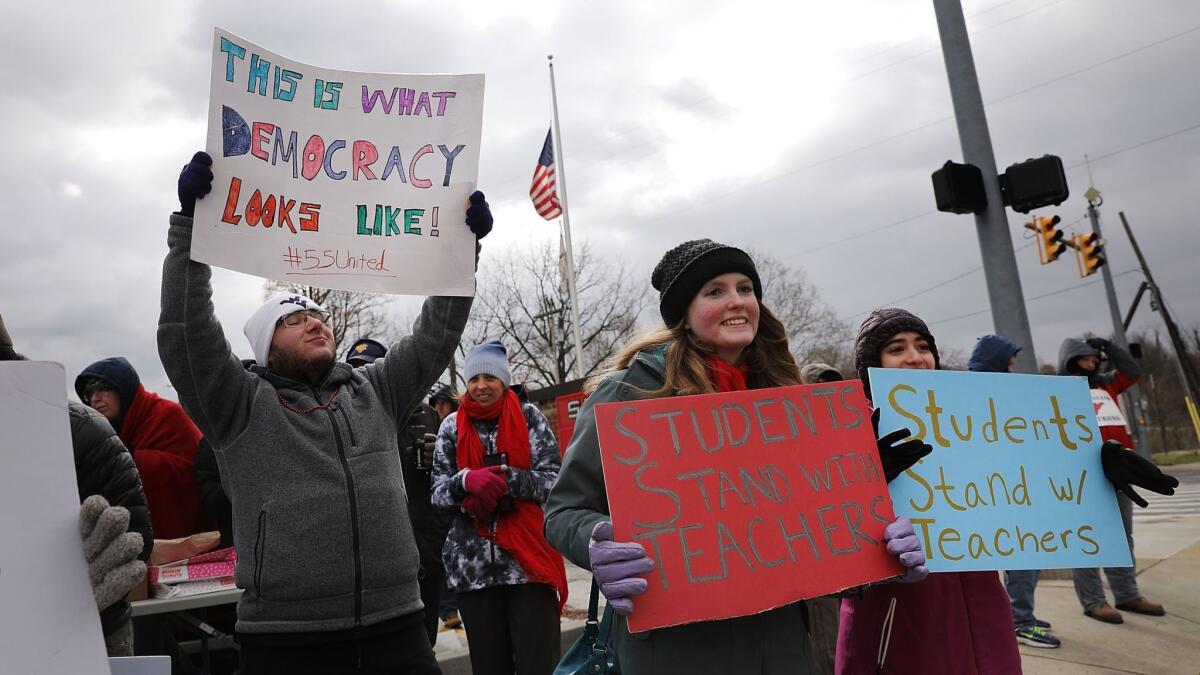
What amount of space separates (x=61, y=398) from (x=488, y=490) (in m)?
2.40

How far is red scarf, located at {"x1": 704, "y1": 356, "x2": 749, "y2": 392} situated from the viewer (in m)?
2.08

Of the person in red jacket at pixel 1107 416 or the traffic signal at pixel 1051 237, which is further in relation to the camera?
the traffic signal at pixel 1051 237

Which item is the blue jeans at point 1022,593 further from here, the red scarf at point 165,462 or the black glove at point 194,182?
the black glove at point 194,182

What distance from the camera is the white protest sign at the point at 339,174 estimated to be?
2.39 meters

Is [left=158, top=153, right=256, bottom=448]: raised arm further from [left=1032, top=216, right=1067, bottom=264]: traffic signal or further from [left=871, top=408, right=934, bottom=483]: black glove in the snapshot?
[left=1032, top=216, right=1067, bottom=264]: traffic signal

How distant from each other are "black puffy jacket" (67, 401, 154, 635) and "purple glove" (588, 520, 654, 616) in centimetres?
130

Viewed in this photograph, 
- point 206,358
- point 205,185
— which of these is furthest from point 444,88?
point 206,358

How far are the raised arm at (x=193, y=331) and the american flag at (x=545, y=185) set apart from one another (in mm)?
16320

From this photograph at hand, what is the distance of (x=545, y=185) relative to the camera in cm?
1909

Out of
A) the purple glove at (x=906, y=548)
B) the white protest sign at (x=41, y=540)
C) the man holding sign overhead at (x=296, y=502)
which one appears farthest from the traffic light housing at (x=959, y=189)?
the white protest sign at (x=41, y=540)

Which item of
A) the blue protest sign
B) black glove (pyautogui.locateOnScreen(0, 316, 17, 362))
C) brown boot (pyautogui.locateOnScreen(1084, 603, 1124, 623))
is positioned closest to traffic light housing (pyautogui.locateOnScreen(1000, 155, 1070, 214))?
brown boot (pyautogui.locateOnScreen(1084, 603, 1124, 623))

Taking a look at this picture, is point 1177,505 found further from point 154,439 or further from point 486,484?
point 154,439

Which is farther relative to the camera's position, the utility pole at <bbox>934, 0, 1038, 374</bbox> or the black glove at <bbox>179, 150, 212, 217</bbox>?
the utility pole at <bbox>934, 0, 1038, 374</bbox>

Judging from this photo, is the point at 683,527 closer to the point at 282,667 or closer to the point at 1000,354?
the point at 282,667
